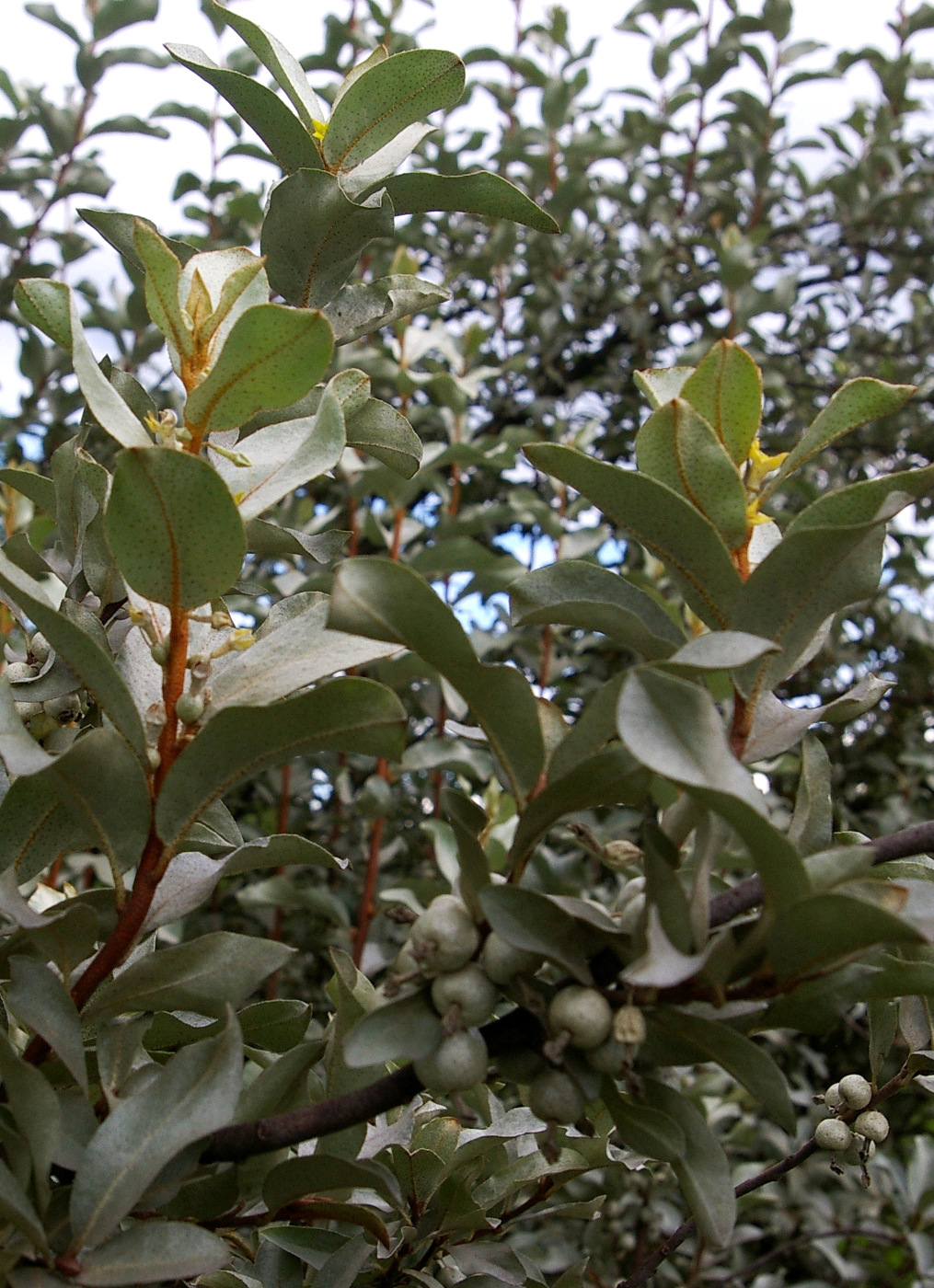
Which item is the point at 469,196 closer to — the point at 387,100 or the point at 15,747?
the point at 387,100

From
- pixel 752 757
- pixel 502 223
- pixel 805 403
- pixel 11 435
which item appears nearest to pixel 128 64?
pixel 11 435

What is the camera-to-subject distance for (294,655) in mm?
696

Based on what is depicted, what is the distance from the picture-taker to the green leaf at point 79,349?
0.66 meters

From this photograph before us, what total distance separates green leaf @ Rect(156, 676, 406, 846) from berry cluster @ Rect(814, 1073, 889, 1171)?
0.51 meters

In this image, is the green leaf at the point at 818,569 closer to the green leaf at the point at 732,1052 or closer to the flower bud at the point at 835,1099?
the green leaf at the point at 732,1052

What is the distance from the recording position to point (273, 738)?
63cm

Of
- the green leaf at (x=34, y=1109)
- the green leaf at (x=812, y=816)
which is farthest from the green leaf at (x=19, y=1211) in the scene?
the green leaf at (x=812, y=816)

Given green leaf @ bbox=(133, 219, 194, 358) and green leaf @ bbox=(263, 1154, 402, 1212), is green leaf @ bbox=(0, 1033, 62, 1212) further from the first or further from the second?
green leaf @ bbox=(133, 219, 194, 358)

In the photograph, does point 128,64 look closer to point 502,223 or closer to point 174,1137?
point 502,223

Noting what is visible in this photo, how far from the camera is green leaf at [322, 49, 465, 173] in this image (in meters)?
0.84

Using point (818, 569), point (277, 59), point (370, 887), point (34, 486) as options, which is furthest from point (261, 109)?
point (370, 887)

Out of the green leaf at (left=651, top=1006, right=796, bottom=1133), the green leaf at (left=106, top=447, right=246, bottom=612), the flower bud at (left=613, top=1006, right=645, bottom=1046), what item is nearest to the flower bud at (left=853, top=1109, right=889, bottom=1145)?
the green leaf at (left=651, top=1006, right=796, bottom=1133)

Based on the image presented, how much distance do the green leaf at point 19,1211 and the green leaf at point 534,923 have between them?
0.28 meters

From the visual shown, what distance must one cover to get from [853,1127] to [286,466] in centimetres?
70
